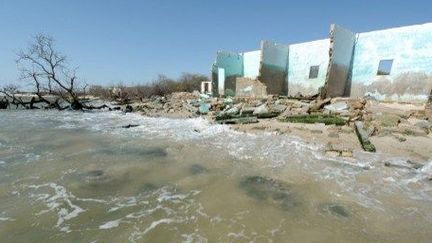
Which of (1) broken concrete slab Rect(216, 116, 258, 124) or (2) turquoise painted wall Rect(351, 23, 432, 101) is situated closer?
(1) broken concrete slab Rect(216, 116, 258, 124)

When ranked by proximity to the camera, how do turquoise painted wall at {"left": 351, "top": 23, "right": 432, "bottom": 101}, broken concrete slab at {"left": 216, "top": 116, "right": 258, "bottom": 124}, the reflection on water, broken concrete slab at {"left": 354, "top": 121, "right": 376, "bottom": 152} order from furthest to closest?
1. turquoise painted wall at {"left": 351, "top": 23, "right": 432, "bottom": 101}
2. broken concrete slab at {"left": 216, "top": 116, "right": 258, "bottom": 124}
3. broken concrete slab at {"left": 354, "top": 121, "right": 376, "bottom": 152}
4. the reflection on water

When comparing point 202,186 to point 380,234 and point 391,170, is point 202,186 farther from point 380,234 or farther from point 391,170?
point 391,170

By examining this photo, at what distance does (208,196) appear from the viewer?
162 inches

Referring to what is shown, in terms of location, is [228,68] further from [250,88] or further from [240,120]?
[240,120]

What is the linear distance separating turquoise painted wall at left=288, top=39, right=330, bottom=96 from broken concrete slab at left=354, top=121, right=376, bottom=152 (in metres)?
7.80

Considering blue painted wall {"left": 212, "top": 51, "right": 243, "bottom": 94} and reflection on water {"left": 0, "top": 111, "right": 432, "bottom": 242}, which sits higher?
blue painted wall {"left": 212, "top": 51, "right": 243, "bottom": 94}

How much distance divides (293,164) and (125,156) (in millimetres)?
3299

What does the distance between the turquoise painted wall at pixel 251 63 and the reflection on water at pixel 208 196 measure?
45.2 ft

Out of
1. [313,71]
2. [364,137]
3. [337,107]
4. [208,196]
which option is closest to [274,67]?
[313,71]

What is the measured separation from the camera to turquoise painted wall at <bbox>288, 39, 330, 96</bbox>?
15.7 metres

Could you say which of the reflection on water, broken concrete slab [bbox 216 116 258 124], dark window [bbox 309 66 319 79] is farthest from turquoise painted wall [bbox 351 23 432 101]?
the reflection on water

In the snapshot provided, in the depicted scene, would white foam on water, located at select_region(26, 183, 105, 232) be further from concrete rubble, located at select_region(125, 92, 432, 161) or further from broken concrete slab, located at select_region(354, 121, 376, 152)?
broken concrete slab, located at select_region(354, 121, 376, 152)

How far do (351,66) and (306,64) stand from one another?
2595mm

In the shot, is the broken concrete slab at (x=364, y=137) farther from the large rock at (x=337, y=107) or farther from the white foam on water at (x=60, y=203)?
the white foam on water at (x=60, y=203)
